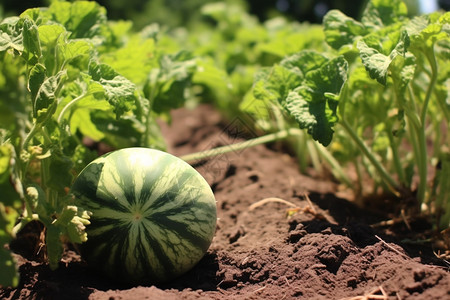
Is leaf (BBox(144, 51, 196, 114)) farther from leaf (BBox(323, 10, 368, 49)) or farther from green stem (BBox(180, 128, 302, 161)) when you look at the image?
leaf (BBox(323, 10, 368, 49))

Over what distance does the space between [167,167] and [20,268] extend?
0.81m

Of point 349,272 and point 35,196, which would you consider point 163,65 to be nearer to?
point 35,196

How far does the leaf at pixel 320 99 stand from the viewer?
2.67 metres

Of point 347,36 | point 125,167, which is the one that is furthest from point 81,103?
point 347,36

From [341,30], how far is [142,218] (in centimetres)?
164

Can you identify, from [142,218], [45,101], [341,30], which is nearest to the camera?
[45,101]

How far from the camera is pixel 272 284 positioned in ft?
8.11

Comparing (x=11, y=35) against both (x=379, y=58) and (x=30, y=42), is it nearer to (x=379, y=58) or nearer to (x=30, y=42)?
(x=30, y=42)

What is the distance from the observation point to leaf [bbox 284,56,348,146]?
267cm

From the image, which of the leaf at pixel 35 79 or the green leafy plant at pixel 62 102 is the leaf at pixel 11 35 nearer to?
the green leafy plant at pixel 62 102

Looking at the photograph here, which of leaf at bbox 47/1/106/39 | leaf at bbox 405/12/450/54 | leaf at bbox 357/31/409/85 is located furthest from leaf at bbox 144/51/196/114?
leaf at bbox 405/12/450/54

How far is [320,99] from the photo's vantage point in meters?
2.81

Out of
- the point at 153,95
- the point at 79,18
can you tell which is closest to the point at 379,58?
the point at 153,95

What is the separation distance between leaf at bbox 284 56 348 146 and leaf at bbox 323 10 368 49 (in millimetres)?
315
